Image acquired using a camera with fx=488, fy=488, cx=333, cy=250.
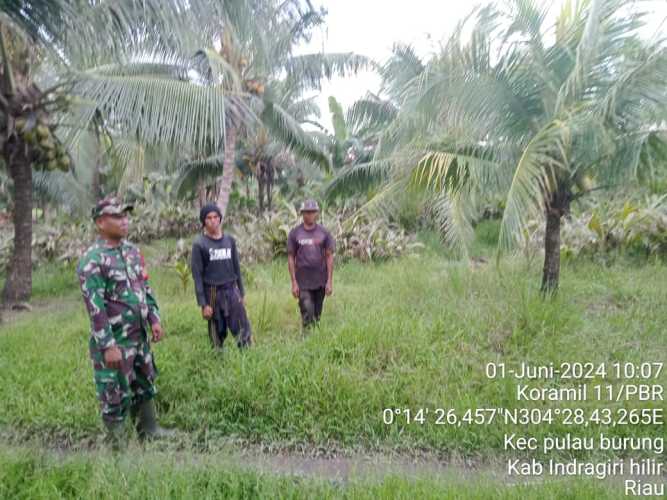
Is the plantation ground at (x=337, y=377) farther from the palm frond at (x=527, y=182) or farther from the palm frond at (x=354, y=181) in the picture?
the palm frond at (x=354, y=181)

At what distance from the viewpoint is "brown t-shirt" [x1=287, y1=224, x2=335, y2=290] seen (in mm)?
4605

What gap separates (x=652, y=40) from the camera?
13.6 feet


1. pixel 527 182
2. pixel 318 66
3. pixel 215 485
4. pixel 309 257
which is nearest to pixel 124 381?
pixel 215 485

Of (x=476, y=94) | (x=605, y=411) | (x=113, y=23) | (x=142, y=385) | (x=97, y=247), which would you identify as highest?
(x=113, y=23)

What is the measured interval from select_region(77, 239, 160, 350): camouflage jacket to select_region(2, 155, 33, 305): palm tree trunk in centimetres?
511

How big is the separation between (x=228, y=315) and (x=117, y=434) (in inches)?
50.0

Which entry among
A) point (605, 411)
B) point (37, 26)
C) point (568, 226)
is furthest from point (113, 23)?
point (568, 226)

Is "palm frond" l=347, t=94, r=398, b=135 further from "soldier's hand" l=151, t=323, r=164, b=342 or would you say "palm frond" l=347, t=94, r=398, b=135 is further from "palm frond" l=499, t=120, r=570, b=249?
"soldier's hand" l=151, t=323, r=164, b=342

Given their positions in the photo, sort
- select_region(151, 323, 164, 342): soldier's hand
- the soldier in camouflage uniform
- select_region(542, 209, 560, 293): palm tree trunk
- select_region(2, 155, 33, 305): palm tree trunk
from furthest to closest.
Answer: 1. select_region(2, 155, 33, 305): palm tree trunk
2. select_region(542, 209, 560, 293): palm tree trunk
3. select_region(151, 323, 164, 342): soldier's hand
4. the soldier in camouflage uniform

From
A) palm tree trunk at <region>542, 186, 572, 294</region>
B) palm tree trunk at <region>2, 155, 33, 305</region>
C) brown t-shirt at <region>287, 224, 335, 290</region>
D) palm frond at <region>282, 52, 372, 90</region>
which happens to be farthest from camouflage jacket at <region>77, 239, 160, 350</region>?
palm frond at <region>282, 52, 372, 90</region>

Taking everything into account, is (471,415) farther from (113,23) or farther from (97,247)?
(113,23)

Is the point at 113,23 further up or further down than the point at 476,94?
further up

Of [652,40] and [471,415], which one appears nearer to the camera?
[471,415]

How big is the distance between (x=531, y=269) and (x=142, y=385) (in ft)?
18.9
